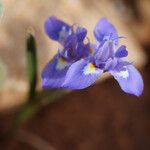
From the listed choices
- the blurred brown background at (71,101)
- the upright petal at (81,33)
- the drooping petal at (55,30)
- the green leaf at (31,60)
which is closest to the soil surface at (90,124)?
the blurred brown background at (71,101)

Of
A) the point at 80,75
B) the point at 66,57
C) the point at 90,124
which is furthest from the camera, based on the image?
the point at 90,124

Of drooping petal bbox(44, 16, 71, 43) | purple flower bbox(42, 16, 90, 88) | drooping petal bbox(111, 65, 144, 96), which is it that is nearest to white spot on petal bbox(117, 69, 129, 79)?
drooping petal bbox(111, 65, 144, 96)

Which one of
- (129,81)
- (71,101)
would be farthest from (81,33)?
(71,101)

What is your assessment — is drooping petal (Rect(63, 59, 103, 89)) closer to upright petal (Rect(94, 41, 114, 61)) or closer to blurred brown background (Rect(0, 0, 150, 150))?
upright petal (Rect(94, 41, 114, 61))

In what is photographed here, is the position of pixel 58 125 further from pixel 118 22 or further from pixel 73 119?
pixel 118 22

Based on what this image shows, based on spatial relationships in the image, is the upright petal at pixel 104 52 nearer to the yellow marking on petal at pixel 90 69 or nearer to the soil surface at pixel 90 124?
the yellow marking on petal at pixel 90 69

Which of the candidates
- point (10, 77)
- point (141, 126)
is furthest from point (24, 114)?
point (141, 126)

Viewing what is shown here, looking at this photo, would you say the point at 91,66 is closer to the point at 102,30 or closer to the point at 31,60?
the point at 102,30
